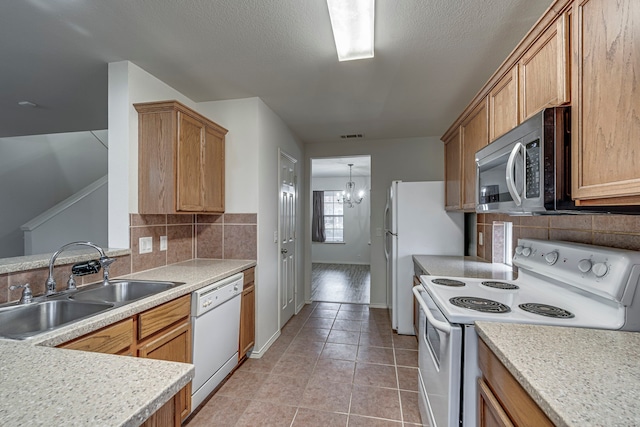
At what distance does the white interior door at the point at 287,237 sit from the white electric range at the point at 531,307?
1.95 meters

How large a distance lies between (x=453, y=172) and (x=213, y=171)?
2215mm

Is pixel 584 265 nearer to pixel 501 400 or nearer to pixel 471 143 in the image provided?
pixel 501 400

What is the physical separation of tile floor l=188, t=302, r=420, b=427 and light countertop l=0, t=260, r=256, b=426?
4.38 feet

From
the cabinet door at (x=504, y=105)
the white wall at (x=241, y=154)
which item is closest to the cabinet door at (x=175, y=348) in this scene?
the white wall at (x=241, y=154)

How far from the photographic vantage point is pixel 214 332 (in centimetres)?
197

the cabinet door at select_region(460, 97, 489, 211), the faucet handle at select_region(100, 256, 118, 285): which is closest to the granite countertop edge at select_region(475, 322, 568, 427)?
the cabinet door at select_region(460, 97, 489, 211)

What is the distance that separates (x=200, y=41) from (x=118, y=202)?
1.23 m

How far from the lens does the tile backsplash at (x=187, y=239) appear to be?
2023mm

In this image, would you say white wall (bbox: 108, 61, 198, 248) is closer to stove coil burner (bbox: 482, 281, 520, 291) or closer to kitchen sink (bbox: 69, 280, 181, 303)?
kitchen sink (bbox: 69, 280, 181, 303)

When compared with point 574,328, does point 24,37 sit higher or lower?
higher

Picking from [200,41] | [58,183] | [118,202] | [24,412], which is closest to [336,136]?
[200,41]

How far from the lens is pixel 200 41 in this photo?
1787 mm

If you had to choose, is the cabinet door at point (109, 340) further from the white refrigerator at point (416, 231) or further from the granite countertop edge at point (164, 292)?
the white refrigerator at point (416, 231)

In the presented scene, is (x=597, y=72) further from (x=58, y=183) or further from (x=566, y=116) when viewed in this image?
(x=58, y=183)
